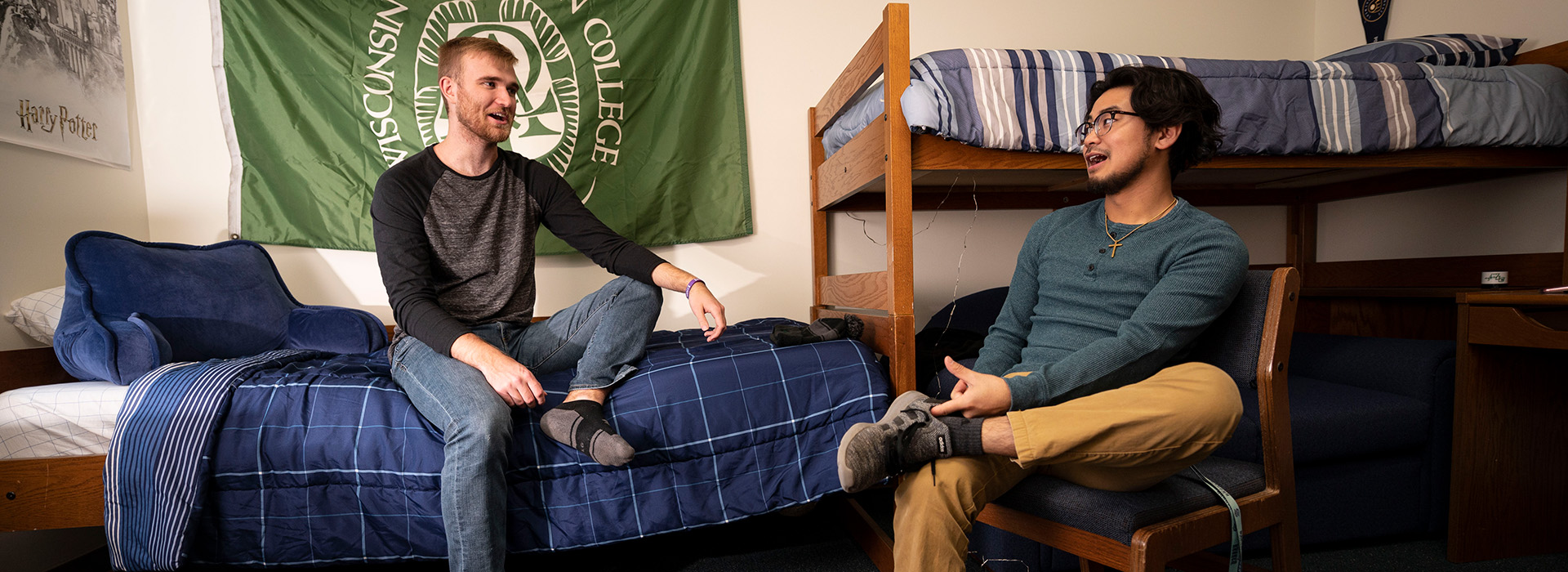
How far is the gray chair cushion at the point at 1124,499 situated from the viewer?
3.30 ft

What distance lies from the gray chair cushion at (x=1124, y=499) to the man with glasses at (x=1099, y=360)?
24mm

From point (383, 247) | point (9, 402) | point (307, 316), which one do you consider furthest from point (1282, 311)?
point (9, 402)

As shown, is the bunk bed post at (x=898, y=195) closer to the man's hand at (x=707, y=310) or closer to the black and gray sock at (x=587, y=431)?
the man's hand at (x=707, y=310)

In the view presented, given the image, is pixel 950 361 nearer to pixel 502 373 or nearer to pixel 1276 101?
pixel 502 373

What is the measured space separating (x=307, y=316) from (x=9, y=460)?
644 mm

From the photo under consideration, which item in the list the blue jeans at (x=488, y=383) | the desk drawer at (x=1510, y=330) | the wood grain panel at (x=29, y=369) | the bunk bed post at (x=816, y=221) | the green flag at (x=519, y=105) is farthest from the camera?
the bunk bed post at (x=816, y=221)

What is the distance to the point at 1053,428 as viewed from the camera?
0.98 meters

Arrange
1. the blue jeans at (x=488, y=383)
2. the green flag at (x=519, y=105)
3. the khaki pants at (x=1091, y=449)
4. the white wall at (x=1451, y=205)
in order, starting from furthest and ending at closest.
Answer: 1. the green flag at (x=519, y=105)
2. the white wall at (x=1451, y=205)
3. the blue jeans at (x=488, y=383)
4. the khaki pants at (x=1091, y=449)

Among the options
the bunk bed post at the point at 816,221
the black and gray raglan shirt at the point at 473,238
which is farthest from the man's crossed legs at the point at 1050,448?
the bunk bed post at the point at 816,221

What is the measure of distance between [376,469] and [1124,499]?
1.35 meters

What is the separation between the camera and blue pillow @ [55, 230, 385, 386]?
1.49 m

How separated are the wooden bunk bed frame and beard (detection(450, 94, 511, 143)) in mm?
904

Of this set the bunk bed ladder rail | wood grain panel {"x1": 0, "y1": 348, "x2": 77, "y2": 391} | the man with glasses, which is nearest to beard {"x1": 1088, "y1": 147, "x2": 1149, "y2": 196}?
the man with glasses

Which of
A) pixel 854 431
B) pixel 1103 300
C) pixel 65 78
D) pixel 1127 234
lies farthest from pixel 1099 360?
pixel 65 78
